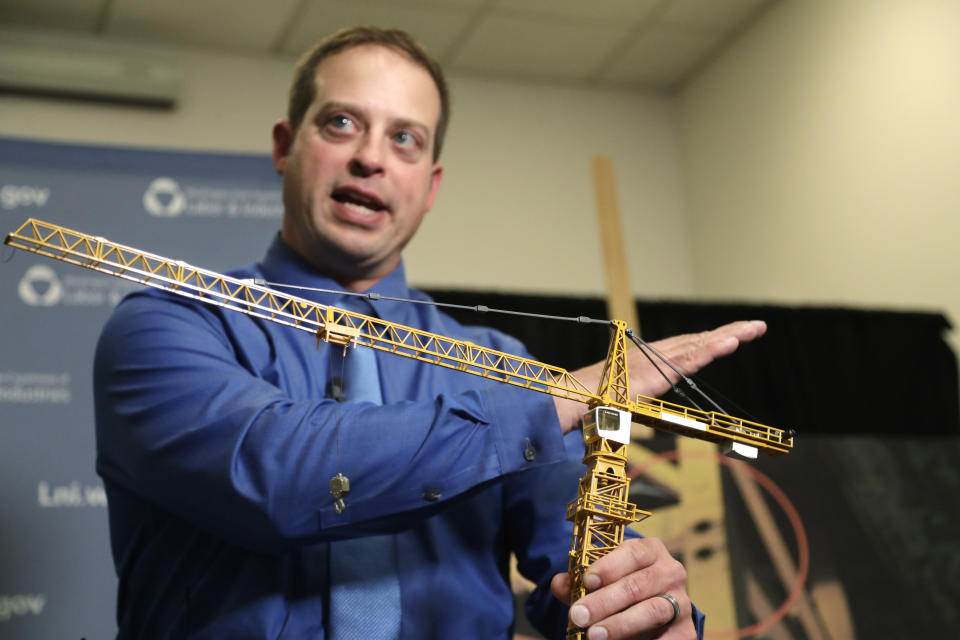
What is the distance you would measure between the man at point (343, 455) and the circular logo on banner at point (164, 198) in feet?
5.24

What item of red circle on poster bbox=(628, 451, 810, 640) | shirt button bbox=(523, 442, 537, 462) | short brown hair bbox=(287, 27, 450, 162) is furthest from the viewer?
red circle on poster bbox=(628, 451, 810, 640)

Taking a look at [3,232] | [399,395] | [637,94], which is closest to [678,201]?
[637,94]

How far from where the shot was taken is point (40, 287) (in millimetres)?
3215

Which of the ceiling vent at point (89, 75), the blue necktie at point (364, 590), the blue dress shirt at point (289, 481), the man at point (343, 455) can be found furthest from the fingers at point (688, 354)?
the ceiling vent at point (89, 75)

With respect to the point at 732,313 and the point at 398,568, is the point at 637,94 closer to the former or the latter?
the point at 732,313

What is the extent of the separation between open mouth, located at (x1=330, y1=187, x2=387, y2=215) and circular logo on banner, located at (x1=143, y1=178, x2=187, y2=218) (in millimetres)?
1737

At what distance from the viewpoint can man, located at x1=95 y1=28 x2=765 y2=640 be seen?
1.40 metres

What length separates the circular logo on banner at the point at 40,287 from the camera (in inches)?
126

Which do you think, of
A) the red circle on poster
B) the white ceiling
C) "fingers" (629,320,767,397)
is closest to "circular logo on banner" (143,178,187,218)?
the red circle on poster

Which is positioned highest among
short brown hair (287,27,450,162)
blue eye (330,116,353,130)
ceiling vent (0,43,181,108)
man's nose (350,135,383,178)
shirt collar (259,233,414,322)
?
ceiling vent (0,43,181,108)

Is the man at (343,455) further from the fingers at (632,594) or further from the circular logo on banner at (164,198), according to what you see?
the circular logo on banner at (164,198)

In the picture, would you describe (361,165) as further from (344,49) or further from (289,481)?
(289,481)

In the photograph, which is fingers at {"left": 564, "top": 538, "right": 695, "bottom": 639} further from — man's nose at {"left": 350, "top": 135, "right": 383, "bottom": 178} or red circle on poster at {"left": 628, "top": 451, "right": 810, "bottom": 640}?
red circle on poster at {"left": 628, "top": 451, "right": 810, "bottom": 640}

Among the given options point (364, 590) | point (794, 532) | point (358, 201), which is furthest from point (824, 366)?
point (364, 590)
